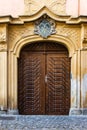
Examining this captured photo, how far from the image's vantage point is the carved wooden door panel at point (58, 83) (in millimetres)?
13961

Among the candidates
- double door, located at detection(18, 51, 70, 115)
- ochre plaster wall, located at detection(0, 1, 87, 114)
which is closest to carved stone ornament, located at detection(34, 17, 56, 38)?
ochre plaster wall, located at detection(0, 1, 87, 114)

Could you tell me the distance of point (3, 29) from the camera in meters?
13.4

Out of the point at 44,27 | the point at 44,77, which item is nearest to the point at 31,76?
the point at 44,77

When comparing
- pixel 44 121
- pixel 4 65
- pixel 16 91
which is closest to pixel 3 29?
pixel 4 65

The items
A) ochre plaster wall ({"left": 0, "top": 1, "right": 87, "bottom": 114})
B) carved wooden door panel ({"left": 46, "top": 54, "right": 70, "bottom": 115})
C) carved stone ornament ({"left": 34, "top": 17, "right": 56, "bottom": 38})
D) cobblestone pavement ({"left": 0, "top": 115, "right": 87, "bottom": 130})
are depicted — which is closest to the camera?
cobblestone pavement ({"left": 0, "top": 115, "right": 87, "bottom": 130})

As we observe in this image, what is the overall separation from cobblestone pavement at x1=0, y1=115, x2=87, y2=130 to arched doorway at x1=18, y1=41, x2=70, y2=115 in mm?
1347

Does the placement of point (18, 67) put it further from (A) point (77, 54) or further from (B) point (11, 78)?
(A) point (77, 54)

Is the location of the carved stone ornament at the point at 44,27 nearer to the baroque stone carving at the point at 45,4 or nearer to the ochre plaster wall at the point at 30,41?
the ochre plaster wall at the point at 30,41

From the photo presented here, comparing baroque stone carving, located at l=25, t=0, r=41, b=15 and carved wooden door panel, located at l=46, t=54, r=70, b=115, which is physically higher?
baroque stone carving, located at l=25, t=0, r=41, b=15

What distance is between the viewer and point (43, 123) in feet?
39.9

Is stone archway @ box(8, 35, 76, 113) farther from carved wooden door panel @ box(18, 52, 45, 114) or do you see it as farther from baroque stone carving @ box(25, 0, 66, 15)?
baroque stone carving @ box(25, 0, 66, 15)

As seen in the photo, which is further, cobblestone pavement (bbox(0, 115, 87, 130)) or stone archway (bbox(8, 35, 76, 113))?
stone archway (bbox(8, 35, 76, 113))

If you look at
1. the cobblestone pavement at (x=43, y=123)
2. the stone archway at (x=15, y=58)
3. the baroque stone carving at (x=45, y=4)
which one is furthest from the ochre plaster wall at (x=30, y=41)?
the cobblestone pavement at (x=43, y=123)

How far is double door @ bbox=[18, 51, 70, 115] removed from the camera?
13969mm
